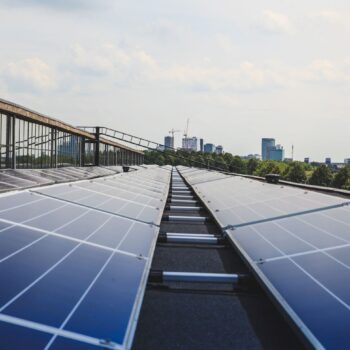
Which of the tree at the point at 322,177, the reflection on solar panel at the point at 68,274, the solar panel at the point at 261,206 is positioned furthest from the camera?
the tree at the point at 322,177

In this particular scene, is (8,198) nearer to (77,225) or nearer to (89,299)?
(77,225)

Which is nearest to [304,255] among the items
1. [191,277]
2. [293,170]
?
[191,277]

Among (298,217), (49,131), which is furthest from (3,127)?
(298,217)

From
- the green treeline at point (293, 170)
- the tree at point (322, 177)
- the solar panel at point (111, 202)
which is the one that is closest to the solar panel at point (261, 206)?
the solar panel at point (111, 202)

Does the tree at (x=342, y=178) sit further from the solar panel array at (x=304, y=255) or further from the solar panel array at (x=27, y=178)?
the solar panel array at (x=304, y=255)

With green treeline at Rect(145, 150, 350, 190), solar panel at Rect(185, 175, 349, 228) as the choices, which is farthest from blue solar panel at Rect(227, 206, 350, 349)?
green treeline at Rect(145, 150, 350, 190)
